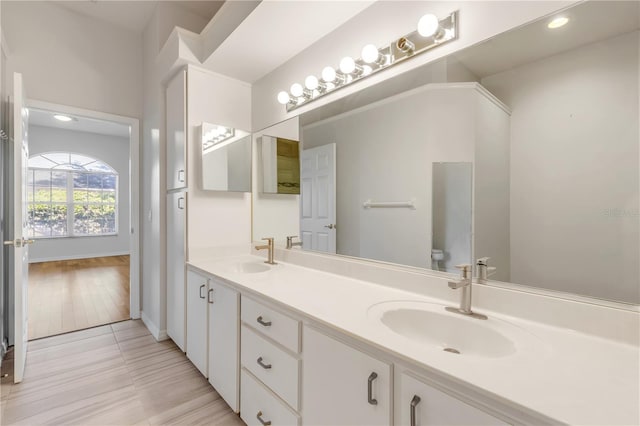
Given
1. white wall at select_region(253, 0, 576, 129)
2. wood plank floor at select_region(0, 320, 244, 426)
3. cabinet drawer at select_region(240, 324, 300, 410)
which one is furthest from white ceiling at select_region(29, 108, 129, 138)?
cabinet drawer at select_region(240, 324, 300, 410)

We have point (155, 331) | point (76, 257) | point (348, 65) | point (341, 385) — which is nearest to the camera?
point (341, 385)

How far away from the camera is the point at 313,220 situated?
1952mm

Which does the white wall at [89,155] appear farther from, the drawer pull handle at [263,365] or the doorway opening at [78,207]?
the drawer pull handle at [263,365]

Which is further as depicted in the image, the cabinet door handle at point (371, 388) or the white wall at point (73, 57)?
the white wall at point (73, 57)

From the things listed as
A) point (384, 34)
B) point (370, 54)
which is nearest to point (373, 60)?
point (370, 54)

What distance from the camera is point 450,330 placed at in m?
1.08

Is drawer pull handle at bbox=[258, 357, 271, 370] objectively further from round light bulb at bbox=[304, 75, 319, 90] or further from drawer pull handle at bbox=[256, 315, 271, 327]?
round light bulb at bbox=[304, 75, 319, 90]

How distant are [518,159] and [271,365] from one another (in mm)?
1318

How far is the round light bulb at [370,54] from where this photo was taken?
4.84 ft

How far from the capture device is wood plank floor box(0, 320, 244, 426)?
167cm

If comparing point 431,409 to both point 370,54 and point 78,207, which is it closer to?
point 370,54

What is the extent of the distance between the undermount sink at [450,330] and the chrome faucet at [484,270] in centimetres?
17

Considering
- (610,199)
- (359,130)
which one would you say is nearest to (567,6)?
(610,199)

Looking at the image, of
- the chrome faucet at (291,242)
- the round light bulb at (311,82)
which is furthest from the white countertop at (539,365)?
the round light bulb at (311,82)
